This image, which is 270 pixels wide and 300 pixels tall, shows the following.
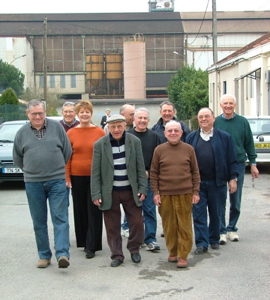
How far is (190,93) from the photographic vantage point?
5334cm

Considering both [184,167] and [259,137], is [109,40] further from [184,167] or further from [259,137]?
[184,167]

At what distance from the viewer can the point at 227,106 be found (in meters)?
7.50

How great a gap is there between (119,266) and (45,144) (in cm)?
162

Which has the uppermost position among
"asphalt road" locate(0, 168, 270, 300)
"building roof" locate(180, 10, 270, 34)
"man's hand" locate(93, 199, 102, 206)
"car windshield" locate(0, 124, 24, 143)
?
"building roof" locate(180, 10, 270, 34)

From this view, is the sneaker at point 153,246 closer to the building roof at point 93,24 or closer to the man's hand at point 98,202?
the man's hand at point 98,202

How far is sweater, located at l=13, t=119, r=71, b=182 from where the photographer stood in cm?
624

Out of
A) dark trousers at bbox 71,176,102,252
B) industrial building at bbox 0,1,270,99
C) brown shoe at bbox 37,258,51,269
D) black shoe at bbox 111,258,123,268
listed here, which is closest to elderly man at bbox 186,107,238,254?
black shoe at bbox 111,258,123,268

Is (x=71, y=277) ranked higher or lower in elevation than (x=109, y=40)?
lower

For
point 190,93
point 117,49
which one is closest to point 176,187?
point 190,93

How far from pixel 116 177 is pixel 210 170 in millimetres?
1291

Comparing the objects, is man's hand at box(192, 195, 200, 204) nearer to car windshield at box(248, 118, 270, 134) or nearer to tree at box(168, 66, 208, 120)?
car windshield at box(248, 118, 270, 134)

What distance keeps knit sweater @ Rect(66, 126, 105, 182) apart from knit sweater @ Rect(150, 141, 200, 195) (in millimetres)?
887

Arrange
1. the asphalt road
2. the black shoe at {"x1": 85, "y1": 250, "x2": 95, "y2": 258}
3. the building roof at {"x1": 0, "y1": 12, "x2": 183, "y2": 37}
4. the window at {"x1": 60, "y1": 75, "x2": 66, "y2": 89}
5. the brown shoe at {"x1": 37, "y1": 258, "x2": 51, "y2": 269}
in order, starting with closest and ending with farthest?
the asphalt road, the brown shoe at {"x1": 37, "y1": 258, "x2": 51, "y2": 269}, the black shoe at {"x1": 85, "y1": 250, "x2": 95, "y2": 258}, the window at {"x1": 60, "y1": 75, "x2": 66, "y2": 89}, the building roof at {"x1": 0, "y1": 12, "x2": 183, "y2": 37}

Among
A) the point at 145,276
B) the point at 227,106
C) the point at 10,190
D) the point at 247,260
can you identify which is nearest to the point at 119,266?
the point at 145,276
